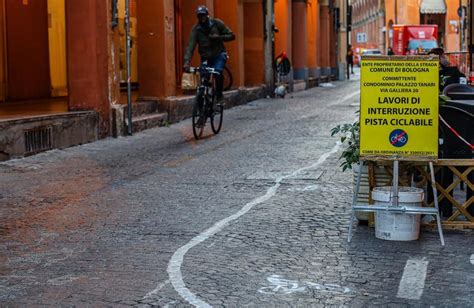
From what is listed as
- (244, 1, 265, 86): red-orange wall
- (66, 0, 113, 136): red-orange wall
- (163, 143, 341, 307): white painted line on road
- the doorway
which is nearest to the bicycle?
(66, 0, 113, 136): red-orange wall

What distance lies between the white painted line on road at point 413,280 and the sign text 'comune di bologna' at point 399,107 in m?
1.04

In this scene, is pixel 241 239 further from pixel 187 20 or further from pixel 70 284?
pixel 187 20

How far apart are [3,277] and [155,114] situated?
11.7 meters

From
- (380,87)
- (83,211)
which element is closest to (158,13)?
(83,211)

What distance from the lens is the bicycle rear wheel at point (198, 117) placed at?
14336mm

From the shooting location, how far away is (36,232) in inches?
293

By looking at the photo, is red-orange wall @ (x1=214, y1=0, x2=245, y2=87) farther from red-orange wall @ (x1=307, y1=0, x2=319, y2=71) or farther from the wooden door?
red-orange wall @ (x1=307, y1=0, x2=319, y2=71)

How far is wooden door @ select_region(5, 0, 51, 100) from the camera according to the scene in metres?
17.2

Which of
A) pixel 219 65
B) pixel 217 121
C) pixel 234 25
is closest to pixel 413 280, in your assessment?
pixel 219 65

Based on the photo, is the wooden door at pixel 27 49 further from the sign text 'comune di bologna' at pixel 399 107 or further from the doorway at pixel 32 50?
the sign text 'comune di bologna' at pixel 399 107

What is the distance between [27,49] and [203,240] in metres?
11.9

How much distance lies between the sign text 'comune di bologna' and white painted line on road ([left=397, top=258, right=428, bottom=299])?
1.04 meters

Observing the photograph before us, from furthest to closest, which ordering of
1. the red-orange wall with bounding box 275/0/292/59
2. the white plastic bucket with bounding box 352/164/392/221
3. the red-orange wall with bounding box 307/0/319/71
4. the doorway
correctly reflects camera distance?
the red-orange wall with bounding box 307/0/319/71, the red-orange wall with bounding box 275/0/292/59, the doorway, the white plastic bucket with bounding box 352/164/392/221

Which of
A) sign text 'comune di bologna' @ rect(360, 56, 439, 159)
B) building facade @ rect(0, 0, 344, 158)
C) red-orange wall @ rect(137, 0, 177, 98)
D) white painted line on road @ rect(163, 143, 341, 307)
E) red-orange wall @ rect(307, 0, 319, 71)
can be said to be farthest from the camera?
red-orange wall @ rect(307, 0, 319, 71)
